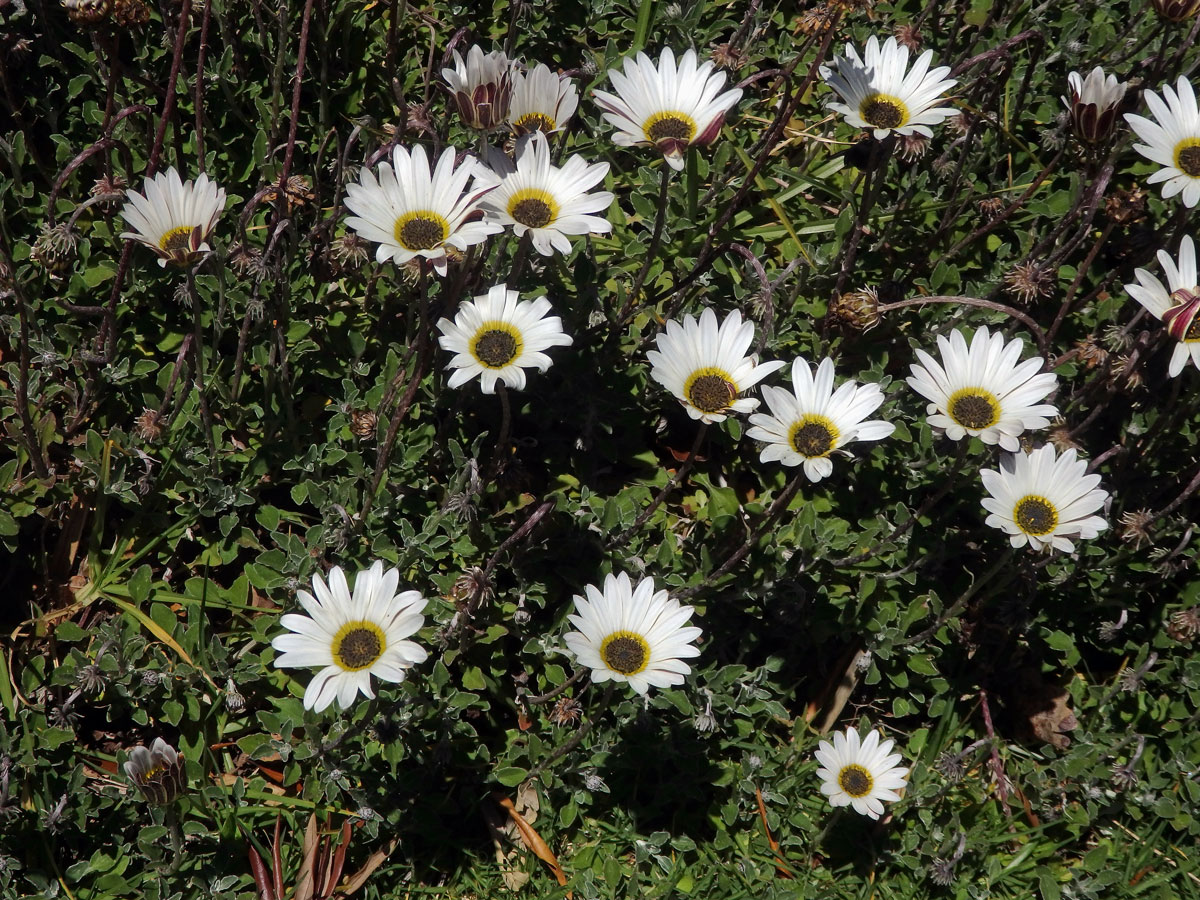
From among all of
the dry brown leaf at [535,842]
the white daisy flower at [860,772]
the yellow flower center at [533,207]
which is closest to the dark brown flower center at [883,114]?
the yellow flower center at [533,207]

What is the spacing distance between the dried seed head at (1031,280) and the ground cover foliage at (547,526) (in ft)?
0.05

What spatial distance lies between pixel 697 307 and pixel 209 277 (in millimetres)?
1926

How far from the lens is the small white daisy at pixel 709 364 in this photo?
3439 mm

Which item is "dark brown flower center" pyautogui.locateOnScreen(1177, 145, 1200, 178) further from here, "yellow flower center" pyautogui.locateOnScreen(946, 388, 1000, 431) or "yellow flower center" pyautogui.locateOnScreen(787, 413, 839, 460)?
"yellow flower center" pyautogui.locateOnScreen(787, 413, 839, 460)

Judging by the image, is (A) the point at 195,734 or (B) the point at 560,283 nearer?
(A) the point at 195,734

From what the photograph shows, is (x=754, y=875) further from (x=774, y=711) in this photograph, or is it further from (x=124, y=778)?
(x=124, y=778)

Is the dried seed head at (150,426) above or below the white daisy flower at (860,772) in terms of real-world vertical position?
above

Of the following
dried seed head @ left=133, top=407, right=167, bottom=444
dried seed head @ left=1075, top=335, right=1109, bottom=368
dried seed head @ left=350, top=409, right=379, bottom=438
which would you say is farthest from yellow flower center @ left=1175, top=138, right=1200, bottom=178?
dried seed head @ left=133, top=407, right=167, bottom=444

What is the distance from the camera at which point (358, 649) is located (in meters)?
3.04

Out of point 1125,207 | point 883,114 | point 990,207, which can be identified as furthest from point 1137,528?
point 883,114

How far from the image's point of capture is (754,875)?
3.67 m

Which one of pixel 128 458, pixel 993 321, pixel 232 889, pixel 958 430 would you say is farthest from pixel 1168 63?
pixel 232 889

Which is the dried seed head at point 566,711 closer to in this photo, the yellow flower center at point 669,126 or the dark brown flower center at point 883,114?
the yellow flower center at point 669,126

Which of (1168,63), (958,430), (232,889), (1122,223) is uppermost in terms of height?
(1168,63)
